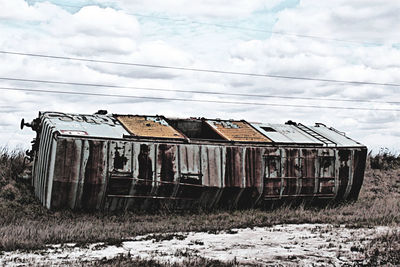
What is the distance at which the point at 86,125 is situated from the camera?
12.8 meters

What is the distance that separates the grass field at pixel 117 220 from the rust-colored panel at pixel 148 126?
2.06m

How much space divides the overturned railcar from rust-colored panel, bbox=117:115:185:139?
3cm

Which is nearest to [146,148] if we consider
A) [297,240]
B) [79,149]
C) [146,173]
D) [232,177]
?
[146,173]

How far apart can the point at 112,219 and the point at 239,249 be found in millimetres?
4528

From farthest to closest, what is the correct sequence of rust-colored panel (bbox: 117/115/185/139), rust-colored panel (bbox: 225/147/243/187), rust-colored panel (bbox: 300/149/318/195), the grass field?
rust-colored panel (bbox: 300/149/318/195) → rust-colored panel (bbox: 225/147/243/187) → rust-colored panel (bbox: 117/115/185/139) → the grass field

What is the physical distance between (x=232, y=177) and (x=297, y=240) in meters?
4.77

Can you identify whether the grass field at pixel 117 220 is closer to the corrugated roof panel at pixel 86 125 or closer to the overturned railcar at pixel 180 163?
the overturned railcar at pixel 180 163

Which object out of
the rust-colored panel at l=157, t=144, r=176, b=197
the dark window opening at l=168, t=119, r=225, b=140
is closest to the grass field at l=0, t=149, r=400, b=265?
the rust-colored panel at l=157, t=144, r=176, b=197

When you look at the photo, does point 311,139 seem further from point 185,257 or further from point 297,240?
point 185,257

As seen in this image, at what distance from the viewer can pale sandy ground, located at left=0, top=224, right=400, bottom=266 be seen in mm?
7172

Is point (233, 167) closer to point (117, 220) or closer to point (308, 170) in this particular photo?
point (308, 170)

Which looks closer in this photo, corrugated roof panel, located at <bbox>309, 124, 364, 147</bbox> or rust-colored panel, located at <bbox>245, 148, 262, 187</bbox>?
rust-colored panel, located at <bbox>245, 148, 262, 187</bbox>

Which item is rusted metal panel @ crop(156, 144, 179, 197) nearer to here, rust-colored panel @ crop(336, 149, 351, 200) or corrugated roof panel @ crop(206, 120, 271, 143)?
corrugated roof panel @ crop(206, 120, 271, 143)

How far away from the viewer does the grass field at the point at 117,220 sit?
28.8 feet
